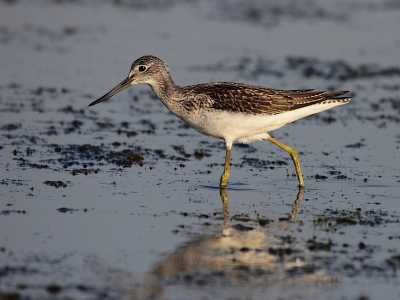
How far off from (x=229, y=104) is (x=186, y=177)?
1561 mm

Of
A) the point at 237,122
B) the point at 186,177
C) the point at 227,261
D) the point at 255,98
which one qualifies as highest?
the point at 255,98

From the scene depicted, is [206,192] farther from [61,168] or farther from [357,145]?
[357,145]

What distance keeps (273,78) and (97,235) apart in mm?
11629

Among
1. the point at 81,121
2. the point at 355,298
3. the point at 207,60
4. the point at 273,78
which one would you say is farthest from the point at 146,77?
the point at 207,60

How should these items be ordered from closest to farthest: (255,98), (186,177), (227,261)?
1. (227,261)
2. (255,98)
3. (186,177)

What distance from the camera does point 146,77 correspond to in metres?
11.9

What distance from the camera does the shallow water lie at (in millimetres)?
Result: 7742

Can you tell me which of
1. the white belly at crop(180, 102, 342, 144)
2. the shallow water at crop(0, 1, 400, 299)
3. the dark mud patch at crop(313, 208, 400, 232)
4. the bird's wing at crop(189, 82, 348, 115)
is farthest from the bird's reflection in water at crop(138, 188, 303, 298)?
the bird's wing at crop(189, 82, 348, 115)

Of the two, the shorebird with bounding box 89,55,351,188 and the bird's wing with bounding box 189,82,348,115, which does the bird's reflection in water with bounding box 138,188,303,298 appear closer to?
the shorebird with bounding box 89,55,351,188

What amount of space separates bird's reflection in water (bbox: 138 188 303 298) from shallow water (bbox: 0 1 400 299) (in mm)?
26

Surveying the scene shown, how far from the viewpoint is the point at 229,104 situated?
11.3 meters

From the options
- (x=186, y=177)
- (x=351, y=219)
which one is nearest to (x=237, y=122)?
(x=186, y=177)

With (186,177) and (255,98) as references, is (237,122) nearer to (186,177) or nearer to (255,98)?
(255,98)

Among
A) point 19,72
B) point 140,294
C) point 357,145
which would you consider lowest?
point 140,294
